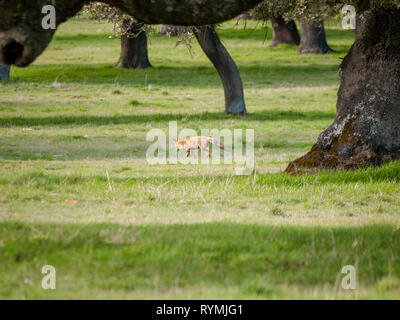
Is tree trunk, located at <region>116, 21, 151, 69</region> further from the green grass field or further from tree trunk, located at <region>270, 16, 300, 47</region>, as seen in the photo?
the green grass field

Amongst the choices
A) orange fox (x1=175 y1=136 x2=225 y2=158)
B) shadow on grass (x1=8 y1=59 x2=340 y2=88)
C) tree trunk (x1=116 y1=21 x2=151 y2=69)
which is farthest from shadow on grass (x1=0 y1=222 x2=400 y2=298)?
tree trunk (x1=116 y1=21 x2=151 y2=69)

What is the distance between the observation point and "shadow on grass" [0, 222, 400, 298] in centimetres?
708

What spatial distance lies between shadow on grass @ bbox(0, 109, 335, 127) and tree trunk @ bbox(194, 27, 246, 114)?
564 millimetres

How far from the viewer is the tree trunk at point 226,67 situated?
25438 mm

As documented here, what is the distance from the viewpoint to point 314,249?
806 centimetres

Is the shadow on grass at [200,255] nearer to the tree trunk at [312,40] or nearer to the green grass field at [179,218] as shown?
the green grass field at [179,218]

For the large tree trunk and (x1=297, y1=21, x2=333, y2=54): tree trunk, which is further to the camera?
(x1=297, y1=21, x2=333, y2=54): tree trunk

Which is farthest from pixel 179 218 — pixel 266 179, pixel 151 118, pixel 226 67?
pixel 226 67

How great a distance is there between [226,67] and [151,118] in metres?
3.42

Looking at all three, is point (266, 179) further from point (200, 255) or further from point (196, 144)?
point (200, 255)

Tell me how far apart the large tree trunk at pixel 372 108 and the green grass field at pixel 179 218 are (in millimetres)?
709

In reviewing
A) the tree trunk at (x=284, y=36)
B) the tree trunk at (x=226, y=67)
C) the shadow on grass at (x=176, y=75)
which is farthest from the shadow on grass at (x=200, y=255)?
the tree trunk at (x=284, y=36)

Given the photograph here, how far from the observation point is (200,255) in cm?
778
